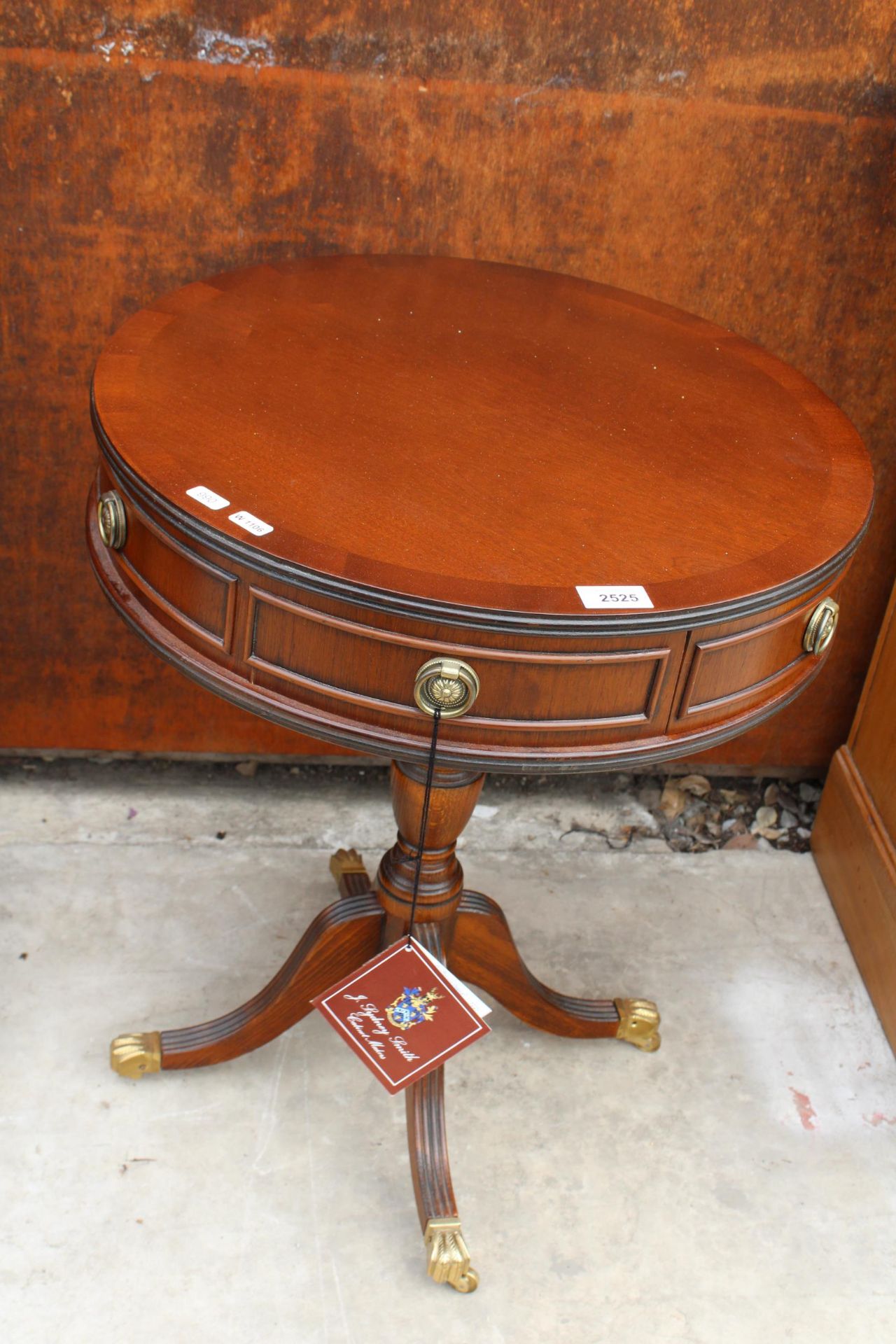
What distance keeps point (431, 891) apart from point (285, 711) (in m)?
0.59

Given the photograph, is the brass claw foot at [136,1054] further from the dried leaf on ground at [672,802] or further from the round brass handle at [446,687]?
the dried leaf on ground at [672,802]

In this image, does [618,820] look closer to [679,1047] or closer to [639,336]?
[679,1047]

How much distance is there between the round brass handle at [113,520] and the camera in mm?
1435

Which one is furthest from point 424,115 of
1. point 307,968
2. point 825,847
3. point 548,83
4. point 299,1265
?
point 299,1265

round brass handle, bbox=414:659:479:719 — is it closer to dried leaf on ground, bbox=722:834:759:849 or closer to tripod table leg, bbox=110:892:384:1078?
tripod table leg, bbox=110:892:384:1078


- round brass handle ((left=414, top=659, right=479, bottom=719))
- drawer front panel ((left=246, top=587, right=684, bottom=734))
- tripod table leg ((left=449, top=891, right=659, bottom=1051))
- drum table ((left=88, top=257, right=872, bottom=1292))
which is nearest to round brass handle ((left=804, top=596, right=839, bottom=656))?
drum table ((left=88, top=257, right=872, bottom=1292))

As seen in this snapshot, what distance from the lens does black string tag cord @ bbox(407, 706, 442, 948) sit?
4.31 ft

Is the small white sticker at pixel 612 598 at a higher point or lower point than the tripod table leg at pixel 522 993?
higher

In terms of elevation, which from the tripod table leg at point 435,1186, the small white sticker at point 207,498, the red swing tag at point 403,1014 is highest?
the small white sticker at point 207,498

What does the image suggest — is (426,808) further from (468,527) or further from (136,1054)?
(136,1054)

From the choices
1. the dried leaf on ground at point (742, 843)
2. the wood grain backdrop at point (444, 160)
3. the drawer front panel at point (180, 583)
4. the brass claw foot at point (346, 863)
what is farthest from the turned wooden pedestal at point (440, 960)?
the wood grain backdrop at point (444, 160)

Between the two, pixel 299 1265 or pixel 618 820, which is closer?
pixel 299 1265

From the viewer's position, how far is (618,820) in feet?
8.70

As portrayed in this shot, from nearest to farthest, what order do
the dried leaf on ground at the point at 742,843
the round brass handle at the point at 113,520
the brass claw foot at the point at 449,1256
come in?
the round brass handle at the point at 113,520 < the brass claw foot at the point at 449,1256 < the dried leaf on ground at the point at 742,843
